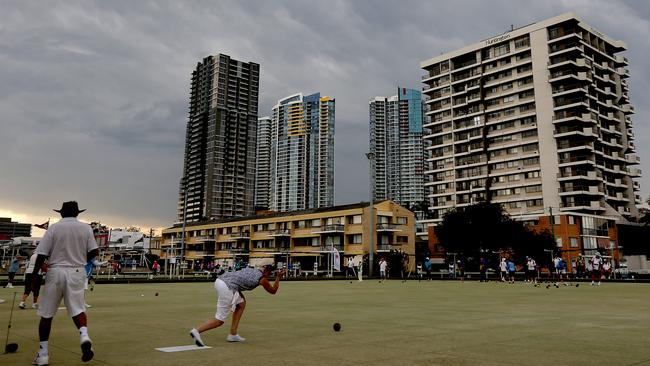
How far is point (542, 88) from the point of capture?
295 ft

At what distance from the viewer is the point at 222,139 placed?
168m

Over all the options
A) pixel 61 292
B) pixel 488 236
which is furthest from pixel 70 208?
pixel 488 236

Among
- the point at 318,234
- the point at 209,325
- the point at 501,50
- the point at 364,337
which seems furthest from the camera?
the point at 501,50

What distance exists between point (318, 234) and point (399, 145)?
99199mm

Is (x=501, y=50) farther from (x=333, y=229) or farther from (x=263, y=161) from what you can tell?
(x=263, y=161)

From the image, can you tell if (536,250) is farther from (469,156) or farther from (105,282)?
(105,282)

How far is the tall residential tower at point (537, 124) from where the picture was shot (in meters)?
86.8

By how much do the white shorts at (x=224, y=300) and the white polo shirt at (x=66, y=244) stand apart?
200 centimetres

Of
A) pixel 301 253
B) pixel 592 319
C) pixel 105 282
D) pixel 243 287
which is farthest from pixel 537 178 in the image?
pixel 243 287

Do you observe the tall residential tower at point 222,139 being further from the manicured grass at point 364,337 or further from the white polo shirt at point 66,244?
the white polo shirt at point 66,244

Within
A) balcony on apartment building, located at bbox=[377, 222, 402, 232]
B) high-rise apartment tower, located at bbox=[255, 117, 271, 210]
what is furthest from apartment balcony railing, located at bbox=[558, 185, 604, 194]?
Answer: high-rise apartment tower, located at bbox=[255, 117, 271, 210]

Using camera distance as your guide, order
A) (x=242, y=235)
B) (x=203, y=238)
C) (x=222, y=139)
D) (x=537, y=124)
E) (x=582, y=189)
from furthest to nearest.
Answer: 1. (x=222, y=139)
2. (x=203, y=238)
3. (x=242, y=235)
4. (x=537, y=124)
5. (x=582, y=189)

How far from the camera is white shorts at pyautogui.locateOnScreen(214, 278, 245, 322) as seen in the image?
25.3 feet

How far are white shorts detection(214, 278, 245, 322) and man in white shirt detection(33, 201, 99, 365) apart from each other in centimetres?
195
